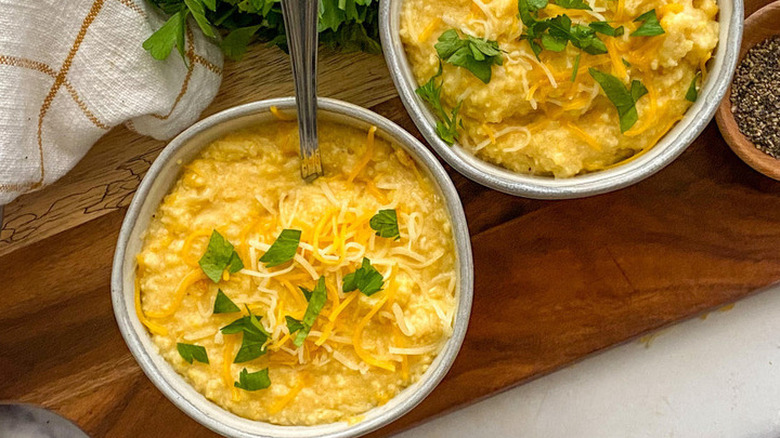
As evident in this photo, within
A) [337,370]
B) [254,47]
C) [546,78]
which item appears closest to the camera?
[546,78]

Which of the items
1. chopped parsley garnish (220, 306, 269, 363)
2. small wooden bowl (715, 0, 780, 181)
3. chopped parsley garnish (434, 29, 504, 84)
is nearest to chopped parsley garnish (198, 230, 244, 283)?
chopped parsley garnish (220, 306, 269, 363)

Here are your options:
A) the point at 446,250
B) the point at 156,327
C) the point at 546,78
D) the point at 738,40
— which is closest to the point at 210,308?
the point at 156,327

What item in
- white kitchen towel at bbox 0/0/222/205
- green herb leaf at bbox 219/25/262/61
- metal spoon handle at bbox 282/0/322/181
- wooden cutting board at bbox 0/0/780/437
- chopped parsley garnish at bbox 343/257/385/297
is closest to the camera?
metal spoon handle at bbox 282/0/322/181

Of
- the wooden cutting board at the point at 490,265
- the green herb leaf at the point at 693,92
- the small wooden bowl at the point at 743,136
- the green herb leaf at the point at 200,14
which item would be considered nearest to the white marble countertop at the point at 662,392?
the wooden cutting board at the point at 490,265

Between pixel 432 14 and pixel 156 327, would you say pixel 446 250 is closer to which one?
pixel 432 14

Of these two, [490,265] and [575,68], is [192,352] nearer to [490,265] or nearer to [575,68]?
[490,265]

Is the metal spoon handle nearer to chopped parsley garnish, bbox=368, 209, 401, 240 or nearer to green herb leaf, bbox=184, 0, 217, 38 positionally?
chopped parsley garnish, bbox=368, 209, 401, 240

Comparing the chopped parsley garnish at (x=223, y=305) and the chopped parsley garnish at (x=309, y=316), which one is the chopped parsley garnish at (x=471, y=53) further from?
the chopped parsley garnish at (x=223, y=305)
